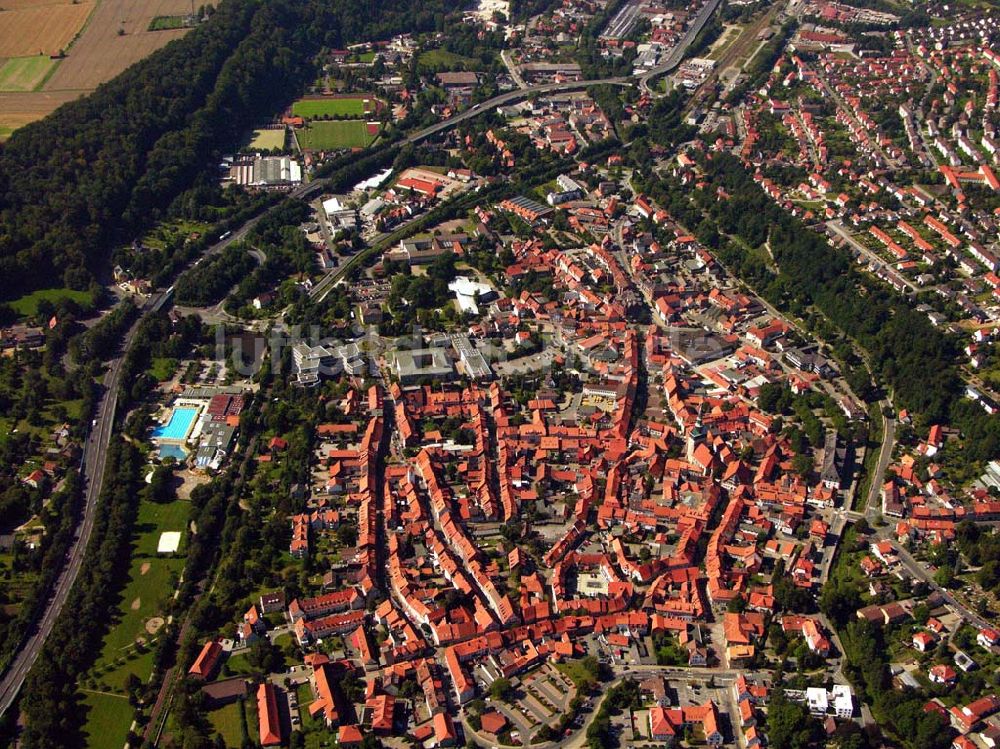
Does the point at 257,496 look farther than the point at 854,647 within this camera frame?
Yes

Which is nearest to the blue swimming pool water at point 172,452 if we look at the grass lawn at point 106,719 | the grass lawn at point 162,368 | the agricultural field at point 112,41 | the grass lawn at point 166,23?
the grass lawn at point 162,368

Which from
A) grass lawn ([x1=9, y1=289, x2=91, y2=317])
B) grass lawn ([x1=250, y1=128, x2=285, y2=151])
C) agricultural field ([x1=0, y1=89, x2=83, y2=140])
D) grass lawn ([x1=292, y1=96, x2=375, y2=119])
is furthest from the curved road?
agricultural field ([x1=0, y1=89, x2=83, y2=140])

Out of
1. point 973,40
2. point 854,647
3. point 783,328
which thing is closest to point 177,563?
point 854,647

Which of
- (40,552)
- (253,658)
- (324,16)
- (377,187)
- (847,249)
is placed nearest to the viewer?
(253,658)

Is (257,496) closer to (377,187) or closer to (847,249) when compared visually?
(377,187)

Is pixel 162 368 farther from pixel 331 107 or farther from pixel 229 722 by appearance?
pixel 331 107

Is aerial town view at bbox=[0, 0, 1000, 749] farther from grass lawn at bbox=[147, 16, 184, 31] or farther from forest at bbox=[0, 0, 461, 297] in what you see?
grass lawn at bbox=[147, 16, 184, 31]
